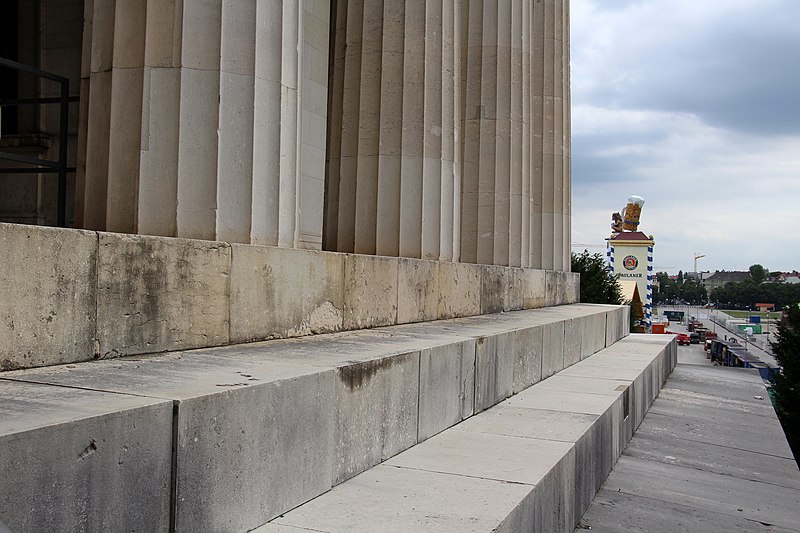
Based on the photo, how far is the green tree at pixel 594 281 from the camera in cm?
4019

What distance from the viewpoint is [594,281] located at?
1622 inches

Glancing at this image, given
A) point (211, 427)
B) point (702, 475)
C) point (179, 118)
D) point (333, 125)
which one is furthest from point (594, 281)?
point (211, 427)

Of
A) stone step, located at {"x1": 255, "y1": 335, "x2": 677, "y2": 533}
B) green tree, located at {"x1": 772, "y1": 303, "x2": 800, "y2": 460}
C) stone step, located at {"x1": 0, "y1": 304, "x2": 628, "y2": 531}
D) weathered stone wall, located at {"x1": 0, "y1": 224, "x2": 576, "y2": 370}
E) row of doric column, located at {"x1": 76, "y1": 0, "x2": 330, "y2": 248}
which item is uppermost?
row of doric column, located at {"x1": 76, "y1": 0, "x2": 330, "y2": 248}

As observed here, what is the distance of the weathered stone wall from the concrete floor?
2.91m

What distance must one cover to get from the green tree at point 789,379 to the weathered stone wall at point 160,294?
27.3 meters

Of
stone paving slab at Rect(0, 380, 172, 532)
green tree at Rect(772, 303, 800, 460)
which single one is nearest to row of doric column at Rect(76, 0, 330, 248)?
stone paving slab at Rect(0, 380, 172, 532)

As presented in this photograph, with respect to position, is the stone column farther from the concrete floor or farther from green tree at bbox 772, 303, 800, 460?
green tree at bbox 772, 303, 800, 460

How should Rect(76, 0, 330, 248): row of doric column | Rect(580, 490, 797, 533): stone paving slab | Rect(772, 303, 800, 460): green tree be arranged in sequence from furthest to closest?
1. Rect(772, 303, 800, 460): green tree
2. Rect(580, 490, 797, 533): stone paving slab
3. Rect(76, 0, 330, 248): row of doric column

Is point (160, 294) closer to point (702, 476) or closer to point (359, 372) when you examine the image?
point (359, 372)

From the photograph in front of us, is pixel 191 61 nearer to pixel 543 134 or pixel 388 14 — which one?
pixel 388 14

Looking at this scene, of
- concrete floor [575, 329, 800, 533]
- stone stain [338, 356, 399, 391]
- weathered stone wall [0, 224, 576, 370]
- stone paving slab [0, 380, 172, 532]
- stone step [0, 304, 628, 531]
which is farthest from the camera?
concrete floor [575, 329, 800, 533]

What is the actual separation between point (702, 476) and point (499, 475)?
4412 mm

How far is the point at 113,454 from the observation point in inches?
114

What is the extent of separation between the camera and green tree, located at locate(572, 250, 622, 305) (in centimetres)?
4019
